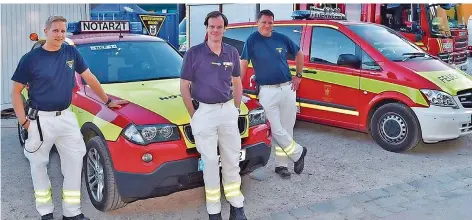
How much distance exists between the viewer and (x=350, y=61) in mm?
6633

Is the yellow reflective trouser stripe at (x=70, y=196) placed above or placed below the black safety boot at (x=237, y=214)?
above

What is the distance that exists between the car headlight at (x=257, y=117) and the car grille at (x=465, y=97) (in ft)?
9.23

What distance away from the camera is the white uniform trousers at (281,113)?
5.19 meters

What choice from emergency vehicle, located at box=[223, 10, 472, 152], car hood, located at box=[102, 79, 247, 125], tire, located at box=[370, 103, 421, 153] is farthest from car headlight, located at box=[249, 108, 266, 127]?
tire, located at box=[370, 103, 421, 153]

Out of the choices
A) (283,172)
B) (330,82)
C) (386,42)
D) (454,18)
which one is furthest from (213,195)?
(454,18)

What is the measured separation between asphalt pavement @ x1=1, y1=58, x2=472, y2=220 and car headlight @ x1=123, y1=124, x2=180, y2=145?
0.76m

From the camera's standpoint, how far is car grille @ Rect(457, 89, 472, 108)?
616 cm

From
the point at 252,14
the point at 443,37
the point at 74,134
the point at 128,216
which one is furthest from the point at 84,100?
the point at 443,37

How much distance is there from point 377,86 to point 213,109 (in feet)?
10.5

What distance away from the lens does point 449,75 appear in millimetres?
6395

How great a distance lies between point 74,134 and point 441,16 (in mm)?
8929

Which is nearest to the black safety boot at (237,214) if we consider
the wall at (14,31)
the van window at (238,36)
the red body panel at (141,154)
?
the red body panel at (141,154)

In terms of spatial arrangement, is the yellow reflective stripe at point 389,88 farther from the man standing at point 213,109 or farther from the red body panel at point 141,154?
the red body panel at point 141,154

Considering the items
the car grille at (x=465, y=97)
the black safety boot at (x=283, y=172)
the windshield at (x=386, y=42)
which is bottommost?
the black safety boot at (x=283, y=172)
